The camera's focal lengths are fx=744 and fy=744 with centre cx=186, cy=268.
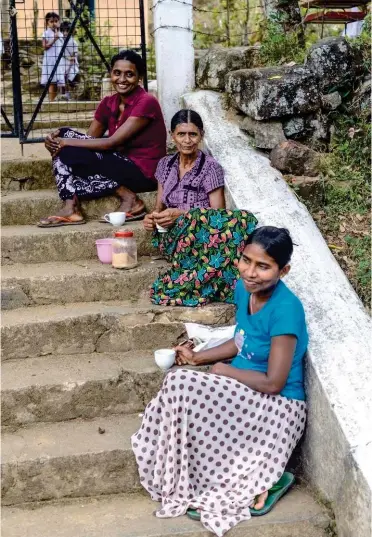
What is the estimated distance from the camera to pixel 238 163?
498 centimetres

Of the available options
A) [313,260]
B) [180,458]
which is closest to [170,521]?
[180,458]

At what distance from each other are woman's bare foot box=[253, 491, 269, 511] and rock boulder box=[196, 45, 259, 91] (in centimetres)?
338

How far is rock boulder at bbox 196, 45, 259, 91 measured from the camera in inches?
224

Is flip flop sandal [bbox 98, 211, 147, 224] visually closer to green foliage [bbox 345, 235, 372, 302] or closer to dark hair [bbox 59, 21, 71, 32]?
green foliage [bbox 345, 235, 372, 302]

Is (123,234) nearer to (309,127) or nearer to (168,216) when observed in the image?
(168,216)

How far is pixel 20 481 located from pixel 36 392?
1.55 feet

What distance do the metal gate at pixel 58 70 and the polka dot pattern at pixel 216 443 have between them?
10.1ft

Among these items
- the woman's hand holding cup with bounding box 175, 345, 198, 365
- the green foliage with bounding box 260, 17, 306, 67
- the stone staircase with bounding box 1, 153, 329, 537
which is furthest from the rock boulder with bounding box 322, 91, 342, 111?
the woman's hand holding cup with bounding box 175, 345, 198, 365

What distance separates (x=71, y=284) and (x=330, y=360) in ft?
5.51

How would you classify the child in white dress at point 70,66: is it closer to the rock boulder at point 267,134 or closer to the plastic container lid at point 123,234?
the rock boulder at point 267,134

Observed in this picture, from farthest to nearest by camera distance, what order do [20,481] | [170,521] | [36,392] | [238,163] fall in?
[238,163] < [36,392] < [20,481] < [170,521]

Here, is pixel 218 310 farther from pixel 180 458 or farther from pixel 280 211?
pixel 180 458

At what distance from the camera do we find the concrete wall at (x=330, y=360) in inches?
124

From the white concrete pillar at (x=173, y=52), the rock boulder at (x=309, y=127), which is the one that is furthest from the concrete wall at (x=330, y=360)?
the white concrete pillar at (x=173, y=52)
